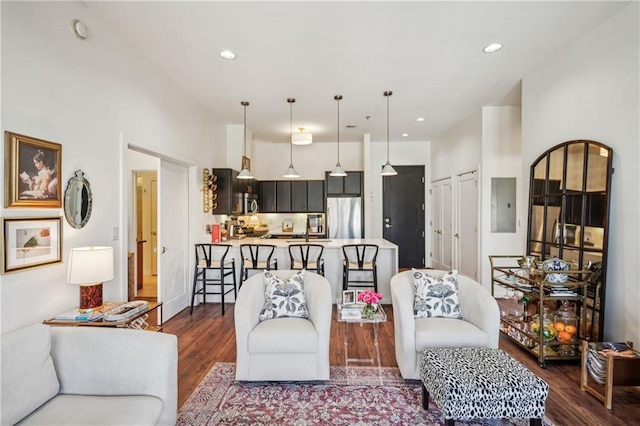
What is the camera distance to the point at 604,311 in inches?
107

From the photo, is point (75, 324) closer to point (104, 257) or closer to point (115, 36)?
point (104, 257)

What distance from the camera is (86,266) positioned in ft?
7.07

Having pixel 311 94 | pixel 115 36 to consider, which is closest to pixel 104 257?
pixel 115 36

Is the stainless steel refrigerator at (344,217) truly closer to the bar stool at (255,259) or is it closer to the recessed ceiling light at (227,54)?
the bar stool at (255,259)

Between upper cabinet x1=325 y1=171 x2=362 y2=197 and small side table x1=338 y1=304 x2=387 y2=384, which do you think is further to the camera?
upper cabinet x1=325 y1=171 x2=362 y2=197

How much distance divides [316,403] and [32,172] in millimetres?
2495

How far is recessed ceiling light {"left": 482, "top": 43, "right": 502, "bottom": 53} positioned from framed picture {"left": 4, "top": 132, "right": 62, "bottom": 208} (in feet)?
12.6

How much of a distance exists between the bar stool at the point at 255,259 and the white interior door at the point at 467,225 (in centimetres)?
342

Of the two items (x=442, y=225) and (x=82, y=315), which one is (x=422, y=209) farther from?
(x=82, y=315)

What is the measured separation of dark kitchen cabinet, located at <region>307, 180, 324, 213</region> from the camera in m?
7.05

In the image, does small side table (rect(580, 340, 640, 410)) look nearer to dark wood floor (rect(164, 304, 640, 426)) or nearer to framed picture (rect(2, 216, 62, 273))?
dark wood floor (rect(164, 304, 640, 426))

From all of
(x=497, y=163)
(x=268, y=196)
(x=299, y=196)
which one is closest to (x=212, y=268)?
(x=268, y=196)

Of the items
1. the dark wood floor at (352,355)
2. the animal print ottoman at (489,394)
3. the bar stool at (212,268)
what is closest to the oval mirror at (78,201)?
the dark wood floor at (352,355)

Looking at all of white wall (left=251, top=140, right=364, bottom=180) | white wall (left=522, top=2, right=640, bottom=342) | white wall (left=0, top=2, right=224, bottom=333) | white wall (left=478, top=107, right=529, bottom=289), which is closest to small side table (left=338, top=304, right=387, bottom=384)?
white wall (left=522, top=2, right=640, bottom=342)
